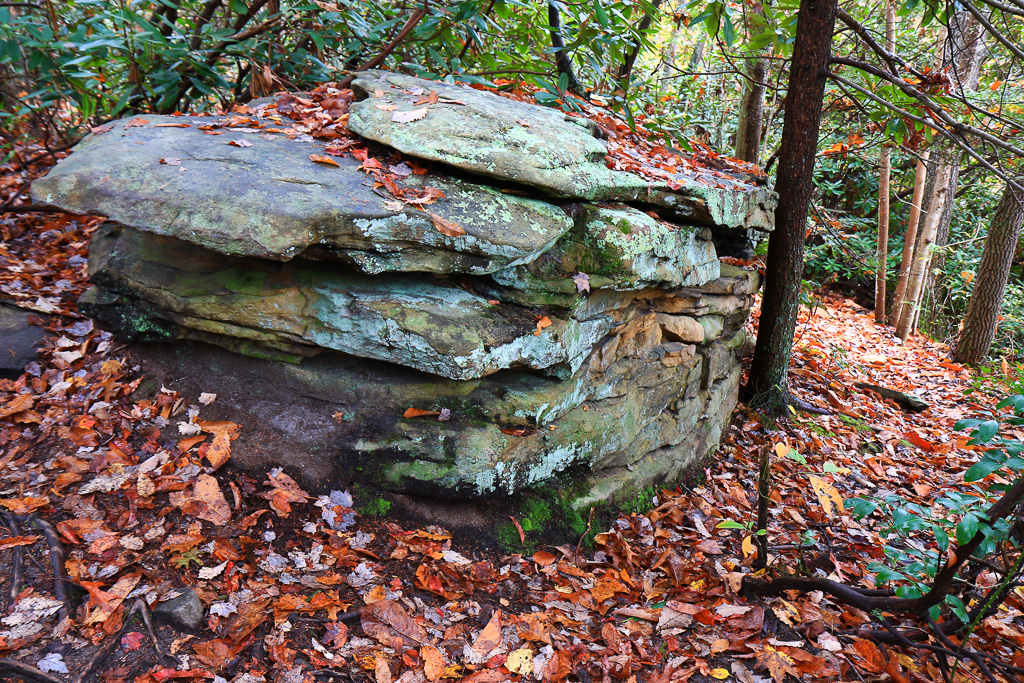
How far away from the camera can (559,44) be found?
548cm

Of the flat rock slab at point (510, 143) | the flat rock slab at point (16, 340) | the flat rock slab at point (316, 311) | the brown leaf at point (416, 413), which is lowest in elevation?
the brown leaf at point (416, 413)

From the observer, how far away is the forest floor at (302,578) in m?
2.57

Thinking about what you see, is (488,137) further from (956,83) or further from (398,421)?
(956,83)

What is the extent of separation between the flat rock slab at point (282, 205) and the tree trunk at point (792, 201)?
10.4 feet

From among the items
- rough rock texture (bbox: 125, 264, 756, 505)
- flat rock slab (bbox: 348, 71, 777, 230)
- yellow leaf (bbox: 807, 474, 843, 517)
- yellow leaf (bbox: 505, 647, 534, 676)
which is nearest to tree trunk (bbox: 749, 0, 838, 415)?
flat rock slab (bbox: 348, 71, 777, 230)

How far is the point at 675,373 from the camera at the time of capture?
4.91 metres

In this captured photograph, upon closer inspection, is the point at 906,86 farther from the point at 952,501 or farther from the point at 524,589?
the point at 524,589

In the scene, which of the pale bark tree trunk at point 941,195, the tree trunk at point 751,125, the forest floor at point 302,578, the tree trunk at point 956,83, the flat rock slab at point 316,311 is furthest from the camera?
the pale bark tree trunk at point 941,195

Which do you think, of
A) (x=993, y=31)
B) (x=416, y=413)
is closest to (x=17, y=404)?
(x=416, y=413)

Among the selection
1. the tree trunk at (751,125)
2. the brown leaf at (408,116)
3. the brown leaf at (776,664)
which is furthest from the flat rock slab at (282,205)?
the tree trunk at (751,125)

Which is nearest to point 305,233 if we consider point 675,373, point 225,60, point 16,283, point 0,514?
point 0,514

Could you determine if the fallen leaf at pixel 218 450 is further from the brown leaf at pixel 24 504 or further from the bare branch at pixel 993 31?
the bare branch at pixel 993 31

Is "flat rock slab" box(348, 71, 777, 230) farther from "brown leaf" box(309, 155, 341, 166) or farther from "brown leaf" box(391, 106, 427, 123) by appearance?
"brown leaf" box(309, 155, 341, 166)

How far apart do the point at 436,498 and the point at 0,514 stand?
2.24 m
